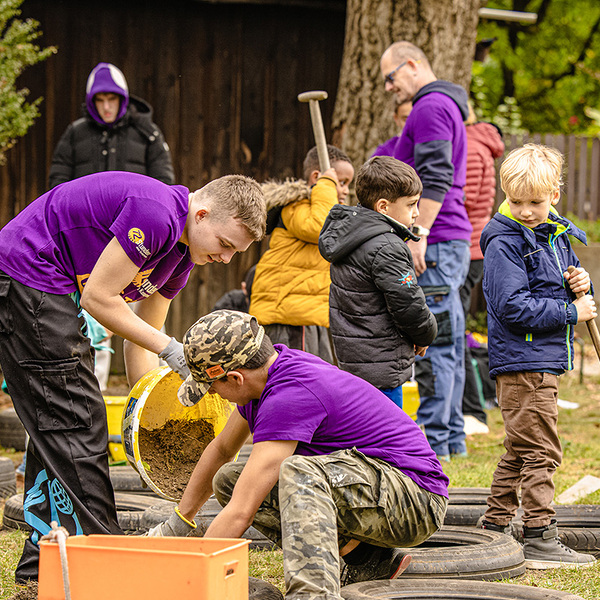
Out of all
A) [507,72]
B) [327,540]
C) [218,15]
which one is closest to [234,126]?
[218,15]

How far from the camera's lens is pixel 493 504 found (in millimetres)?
3951

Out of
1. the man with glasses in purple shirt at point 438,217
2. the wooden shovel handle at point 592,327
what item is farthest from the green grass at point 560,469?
the wooden shovel handle at point 592,327

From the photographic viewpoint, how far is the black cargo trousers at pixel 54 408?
3.20 metres

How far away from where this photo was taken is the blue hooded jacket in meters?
3.75

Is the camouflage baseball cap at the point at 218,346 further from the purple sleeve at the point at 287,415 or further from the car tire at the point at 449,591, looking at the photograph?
the car tire at the point at 449,591

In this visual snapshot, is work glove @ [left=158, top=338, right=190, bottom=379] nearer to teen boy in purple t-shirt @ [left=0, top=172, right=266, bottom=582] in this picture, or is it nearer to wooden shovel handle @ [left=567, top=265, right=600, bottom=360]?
teen boy in purple t-shirt @ [left=0, top=172, right=266, bottom=582]

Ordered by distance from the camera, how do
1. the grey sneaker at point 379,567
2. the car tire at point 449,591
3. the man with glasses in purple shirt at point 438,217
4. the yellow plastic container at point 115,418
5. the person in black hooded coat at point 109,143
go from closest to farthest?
the car tire at point 449,591 → the grey sneaker at point 379,567 → the man with glasses in purple shirt at point 438,217 → the yellow plastic container at point 115,418 → the person in black hooded coat at point 109,143

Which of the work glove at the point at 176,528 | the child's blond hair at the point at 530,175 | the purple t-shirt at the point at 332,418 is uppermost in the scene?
the child's blond hair at the point at 530,175

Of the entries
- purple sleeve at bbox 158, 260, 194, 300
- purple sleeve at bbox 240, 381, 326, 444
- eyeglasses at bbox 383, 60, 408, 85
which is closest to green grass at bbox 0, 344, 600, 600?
purple sleeve at bbox 240, 381, 326, 444

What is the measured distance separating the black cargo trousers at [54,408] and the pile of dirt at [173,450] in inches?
10.5

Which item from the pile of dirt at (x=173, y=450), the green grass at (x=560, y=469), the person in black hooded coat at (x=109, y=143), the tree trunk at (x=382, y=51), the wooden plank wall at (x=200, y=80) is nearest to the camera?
the green grass at (x=560, y=469)

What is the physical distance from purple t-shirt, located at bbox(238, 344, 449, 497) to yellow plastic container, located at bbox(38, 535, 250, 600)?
48 centimetres

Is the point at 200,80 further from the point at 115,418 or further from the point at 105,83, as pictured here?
the point at 115,418

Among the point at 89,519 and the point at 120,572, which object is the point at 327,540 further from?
the point at 89,519
